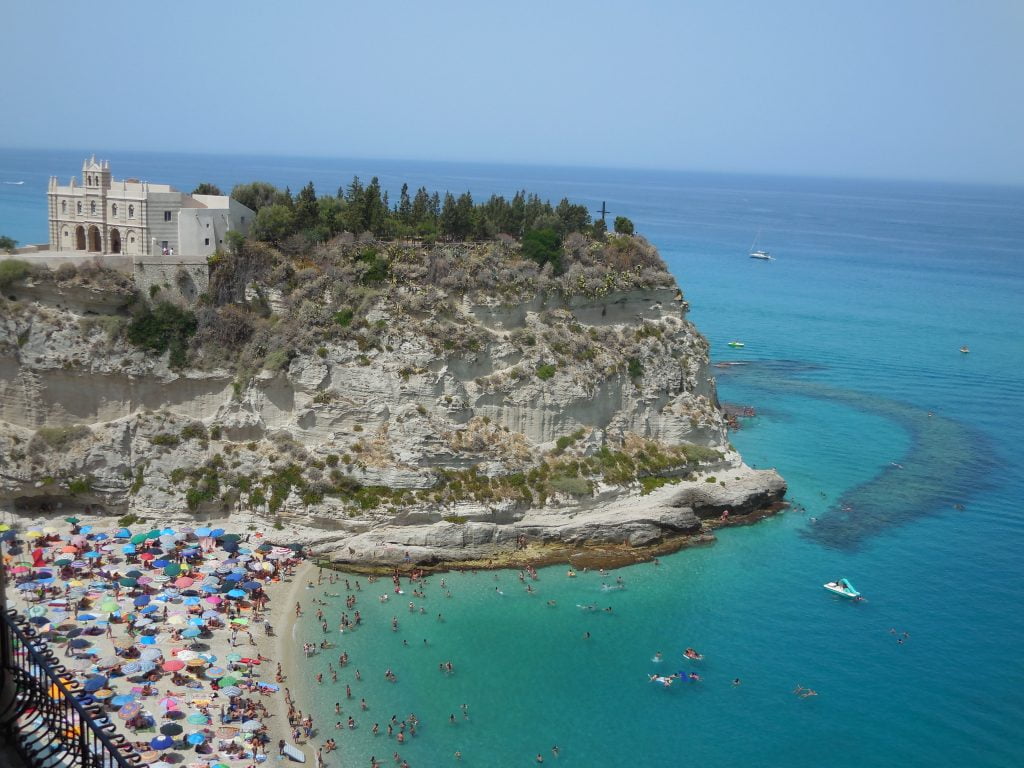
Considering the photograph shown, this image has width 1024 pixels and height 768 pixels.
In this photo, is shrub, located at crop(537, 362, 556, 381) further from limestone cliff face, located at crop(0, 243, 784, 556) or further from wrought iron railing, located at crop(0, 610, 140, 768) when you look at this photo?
wrought iron railing, located at crop(0, 610, 140, 768)

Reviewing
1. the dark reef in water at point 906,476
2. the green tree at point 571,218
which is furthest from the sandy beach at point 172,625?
the dark reef in water at point 906,476

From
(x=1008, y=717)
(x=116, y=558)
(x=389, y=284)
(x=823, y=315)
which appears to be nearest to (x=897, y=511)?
(x=1008, y=717)

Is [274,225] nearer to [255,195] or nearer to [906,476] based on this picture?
[255,195]

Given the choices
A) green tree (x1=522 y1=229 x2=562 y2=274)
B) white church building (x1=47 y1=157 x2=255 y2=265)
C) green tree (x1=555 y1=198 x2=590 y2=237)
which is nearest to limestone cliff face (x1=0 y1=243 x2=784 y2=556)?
green tree (x1=522 y1=229 x2=562 y2=274)

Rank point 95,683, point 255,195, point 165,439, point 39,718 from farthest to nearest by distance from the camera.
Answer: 1. point 255,195
2. point 165,439
3. point 95,683
4. point 39,718

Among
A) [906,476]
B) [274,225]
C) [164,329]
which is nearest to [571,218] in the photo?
[274,225]

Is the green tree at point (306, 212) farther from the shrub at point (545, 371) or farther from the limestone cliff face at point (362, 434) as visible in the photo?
the shrub at point (545, 371)
